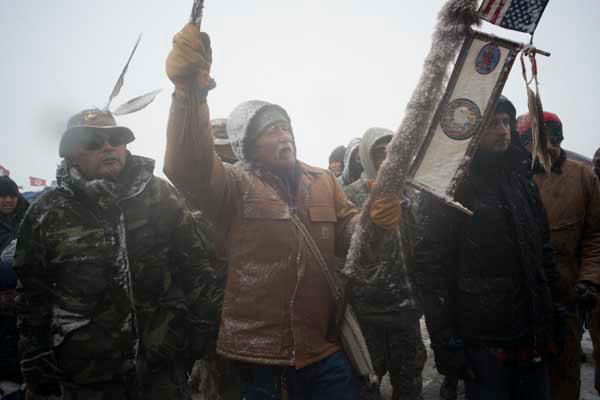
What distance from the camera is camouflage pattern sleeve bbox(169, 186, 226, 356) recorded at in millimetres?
2615

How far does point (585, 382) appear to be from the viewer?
163 inches

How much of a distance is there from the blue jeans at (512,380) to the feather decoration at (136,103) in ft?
9.57

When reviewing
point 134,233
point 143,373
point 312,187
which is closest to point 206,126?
point 312,187

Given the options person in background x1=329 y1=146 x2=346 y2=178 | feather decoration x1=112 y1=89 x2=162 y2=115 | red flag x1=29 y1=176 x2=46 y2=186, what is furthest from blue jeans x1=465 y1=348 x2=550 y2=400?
red flag x1=29 y1=176 x2=46 y2=186

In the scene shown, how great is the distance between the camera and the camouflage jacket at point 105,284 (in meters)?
2.27

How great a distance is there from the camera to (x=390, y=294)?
10.9ft

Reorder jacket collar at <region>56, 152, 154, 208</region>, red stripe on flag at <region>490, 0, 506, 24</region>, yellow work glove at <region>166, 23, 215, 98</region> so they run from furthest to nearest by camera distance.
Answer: jacket collar at <region>56, 152, 154, 208</region>, red stripe on flag at <region>490, 0, 506, 24</region>, yellow work glove at <region>166, 23, 215, 98</region>

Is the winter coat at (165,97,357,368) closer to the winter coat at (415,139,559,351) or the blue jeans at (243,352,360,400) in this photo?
the blue jeans at (243,352,360,400)

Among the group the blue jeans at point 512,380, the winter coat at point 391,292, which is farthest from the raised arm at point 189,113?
the blue jeans at point 512,380

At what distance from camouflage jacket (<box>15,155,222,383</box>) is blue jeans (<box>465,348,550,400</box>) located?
1884 millimetres

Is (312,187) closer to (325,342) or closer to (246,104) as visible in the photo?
(246,104)

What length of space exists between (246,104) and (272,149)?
0.39 m

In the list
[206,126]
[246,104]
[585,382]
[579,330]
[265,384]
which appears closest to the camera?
[206,126]

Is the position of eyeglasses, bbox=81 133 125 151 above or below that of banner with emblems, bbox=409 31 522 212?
below
